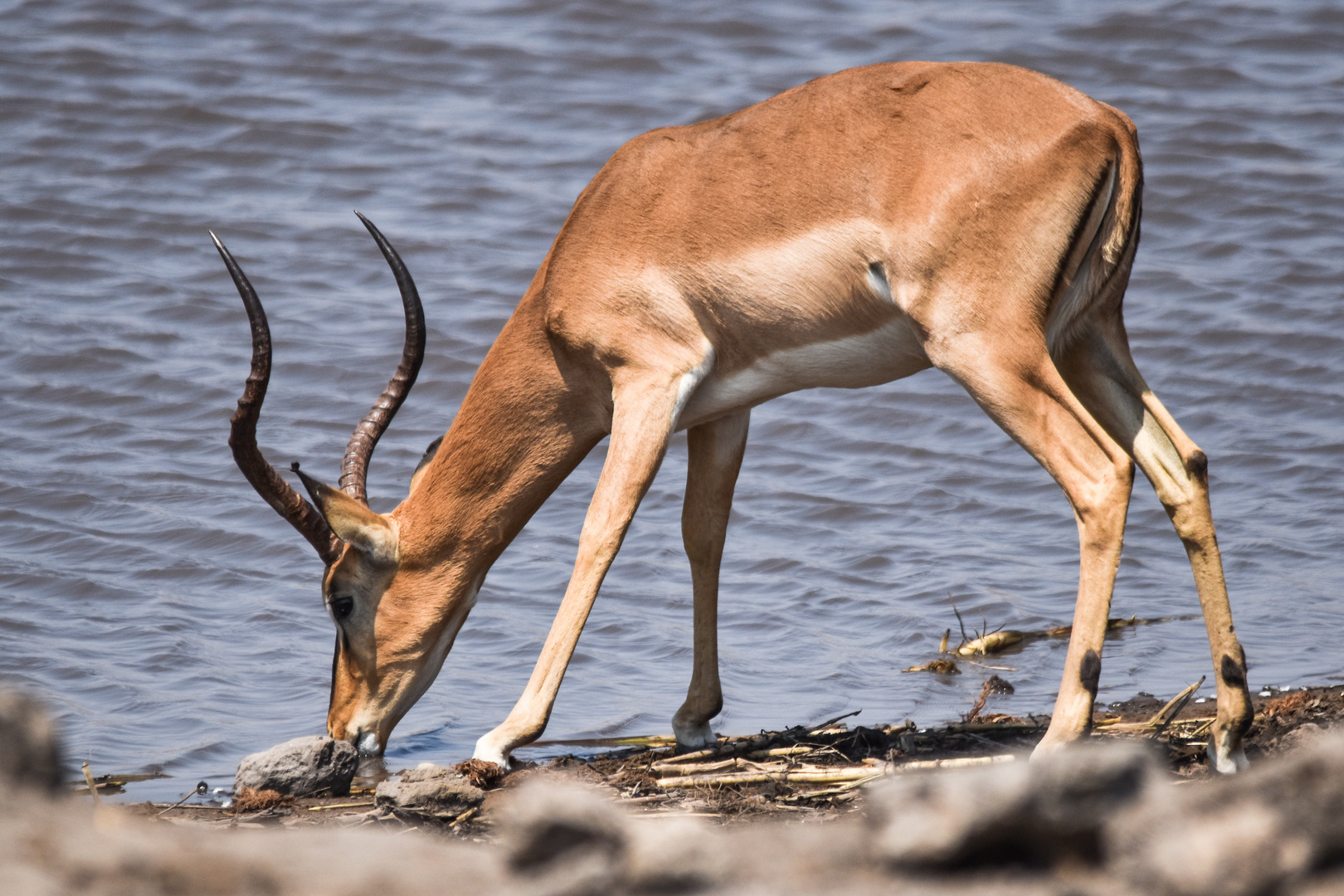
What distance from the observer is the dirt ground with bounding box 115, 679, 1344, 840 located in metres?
5.06

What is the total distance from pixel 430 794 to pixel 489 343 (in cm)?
722

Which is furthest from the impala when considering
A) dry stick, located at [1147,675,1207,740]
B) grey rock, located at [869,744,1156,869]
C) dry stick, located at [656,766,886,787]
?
grey rock, located at [869,744,1156,869]

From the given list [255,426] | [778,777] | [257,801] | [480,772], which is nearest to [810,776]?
[778,777]

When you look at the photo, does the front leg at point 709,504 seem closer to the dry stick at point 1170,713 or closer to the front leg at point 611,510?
the front leg at point 611,510

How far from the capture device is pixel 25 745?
2.59 meters

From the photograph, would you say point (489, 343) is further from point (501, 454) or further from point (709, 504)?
point (501, 454)

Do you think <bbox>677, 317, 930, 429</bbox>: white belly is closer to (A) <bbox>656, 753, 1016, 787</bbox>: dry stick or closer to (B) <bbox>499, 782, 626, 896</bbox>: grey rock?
(A) <bbox>656, 753, 1016, 787</bbox>: dry stick

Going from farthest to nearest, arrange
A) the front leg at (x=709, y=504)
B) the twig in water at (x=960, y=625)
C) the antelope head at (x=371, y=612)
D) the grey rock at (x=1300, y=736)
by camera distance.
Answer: the twig in water at (x=960, y=625) → the front leg at (x=709, y=504) → the antelope head at (x=371, y=612) → the grey rock at (x=1300, y=736)

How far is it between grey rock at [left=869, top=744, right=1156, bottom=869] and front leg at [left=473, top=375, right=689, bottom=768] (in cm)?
346

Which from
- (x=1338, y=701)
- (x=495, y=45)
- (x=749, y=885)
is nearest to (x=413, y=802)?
(x=749, y=885)

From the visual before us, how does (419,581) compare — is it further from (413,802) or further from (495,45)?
(495,45)

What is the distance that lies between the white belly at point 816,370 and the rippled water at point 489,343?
5.26ft

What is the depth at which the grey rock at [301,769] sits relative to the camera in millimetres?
5477

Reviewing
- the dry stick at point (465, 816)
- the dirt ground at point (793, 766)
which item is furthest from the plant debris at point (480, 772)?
the dry stick at point (465, 816)
